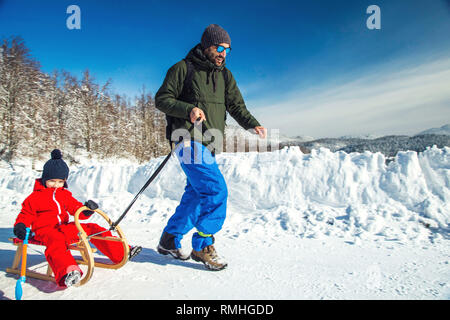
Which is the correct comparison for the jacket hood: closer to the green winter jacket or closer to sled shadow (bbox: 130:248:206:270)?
the green winter jacket

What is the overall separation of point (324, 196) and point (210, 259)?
10.5 feet

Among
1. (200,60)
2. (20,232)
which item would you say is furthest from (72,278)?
(200,60)

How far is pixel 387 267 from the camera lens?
2.62 m

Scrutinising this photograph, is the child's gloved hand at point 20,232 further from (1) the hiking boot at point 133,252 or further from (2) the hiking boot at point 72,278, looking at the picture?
(1) the hiking boot at point 133,252

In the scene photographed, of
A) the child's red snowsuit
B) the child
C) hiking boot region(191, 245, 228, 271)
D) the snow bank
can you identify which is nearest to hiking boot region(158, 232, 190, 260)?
hiking boot region(191, 245, 228, 271)

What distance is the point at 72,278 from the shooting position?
200 cm

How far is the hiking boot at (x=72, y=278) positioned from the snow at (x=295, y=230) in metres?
0.11

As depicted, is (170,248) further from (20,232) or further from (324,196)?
(324,196)

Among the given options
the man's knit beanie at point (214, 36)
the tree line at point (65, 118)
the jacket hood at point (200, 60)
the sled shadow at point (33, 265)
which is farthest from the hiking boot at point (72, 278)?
the tree line at point (65, 118)
